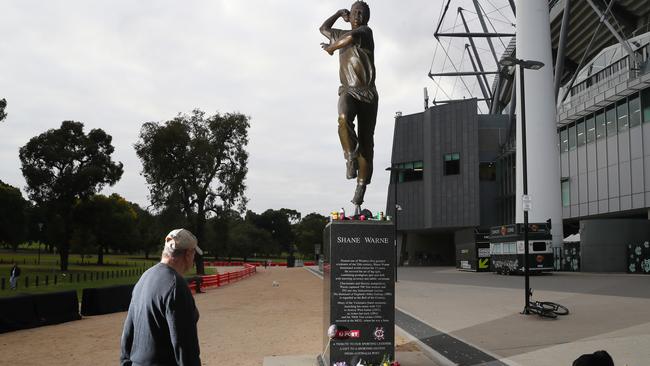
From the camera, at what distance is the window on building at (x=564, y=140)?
51.5 meters

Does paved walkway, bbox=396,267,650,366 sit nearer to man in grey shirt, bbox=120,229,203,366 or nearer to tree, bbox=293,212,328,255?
man in grey shirt, bbox=120,229,203,366

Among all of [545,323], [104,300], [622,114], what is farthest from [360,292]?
[622,114]

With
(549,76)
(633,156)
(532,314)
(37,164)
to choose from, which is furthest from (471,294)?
(37,164)

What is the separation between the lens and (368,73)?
932 cm

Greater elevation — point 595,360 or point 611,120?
point 611,120

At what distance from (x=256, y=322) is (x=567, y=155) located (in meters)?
42.1

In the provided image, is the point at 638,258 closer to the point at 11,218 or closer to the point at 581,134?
the point at 581,134

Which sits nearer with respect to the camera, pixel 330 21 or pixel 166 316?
pixel 166 316

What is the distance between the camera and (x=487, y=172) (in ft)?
225

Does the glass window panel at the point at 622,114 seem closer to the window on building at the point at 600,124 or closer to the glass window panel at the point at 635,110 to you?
the glass window panel at the point at 635,110

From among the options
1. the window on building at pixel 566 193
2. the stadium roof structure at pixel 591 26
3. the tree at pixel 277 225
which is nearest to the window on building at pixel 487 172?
the stadium roof structure at pixel 591 26

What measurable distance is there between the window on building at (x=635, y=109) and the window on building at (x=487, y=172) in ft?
90.0

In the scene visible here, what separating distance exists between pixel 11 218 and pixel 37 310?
154 ft

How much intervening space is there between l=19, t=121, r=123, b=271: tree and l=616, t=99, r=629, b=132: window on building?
44381 mm
